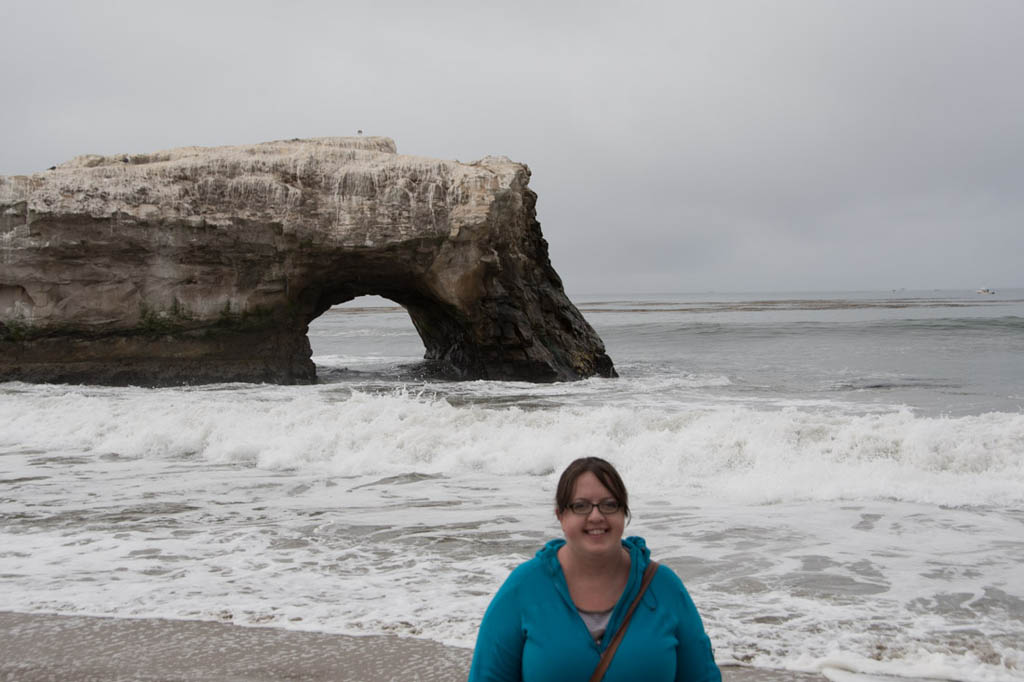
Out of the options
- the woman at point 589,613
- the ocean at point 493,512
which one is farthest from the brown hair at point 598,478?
the ocean at point 493,512

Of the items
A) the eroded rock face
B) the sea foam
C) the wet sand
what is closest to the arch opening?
the eroded rock face

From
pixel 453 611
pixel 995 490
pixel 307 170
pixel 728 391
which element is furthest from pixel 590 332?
pixel 453 611

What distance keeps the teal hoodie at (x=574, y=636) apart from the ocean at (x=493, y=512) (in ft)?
6.96

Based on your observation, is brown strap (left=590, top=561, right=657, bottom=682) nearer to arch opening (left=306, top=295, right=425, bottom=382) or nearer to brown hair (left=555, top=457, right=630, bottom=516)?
brown hair (left=555, top=457, right=630, bottom=516)

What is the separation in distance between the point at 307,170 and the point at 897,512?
44.8 feet

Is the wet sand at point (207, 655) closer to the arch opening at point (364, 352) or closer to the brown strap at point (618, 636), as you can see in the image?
the brown strap at point (618, 636)

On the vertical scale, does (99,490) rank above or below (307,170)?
below

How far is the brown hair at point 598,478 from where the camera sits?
226cm

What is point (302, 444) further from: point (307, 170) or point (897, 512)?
point (307, 170)

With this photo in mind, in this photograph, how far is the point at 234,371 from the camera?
18531 mm

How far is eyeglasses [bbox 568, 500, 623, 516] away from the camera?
2236 mm

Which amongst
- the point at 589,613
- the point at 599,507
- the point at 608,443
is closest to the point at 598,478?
the point at 599,507

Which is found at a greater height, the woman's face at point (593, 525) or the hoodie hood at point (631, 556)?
the woman's face at point (593, 525)

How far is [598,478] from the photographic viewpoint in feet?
7.45
